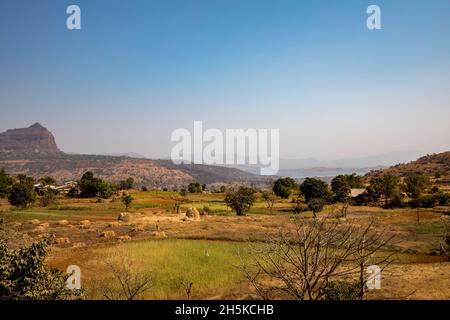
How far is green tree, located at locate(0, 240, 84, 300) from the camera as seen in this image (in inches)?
408

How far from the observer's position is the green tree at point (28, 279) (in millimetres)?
10375

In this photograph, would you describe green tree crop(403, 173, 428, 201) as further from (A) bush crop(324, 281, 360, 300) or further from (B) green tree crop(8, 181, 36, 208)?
(B) green tree crop(8, 181, 36, 208)

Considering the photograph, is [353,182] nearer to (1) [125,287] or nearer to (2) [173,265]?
(2) [173,265]

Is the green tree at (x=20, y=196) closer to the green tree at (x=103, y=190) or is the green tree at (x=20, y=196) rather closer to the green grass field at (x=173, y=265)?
the green tree at (x=103, y=190)

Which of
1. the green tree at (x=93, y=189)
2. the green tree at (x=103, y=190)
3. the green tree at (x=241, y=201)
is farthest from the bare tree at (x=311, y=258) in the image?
the green tree at (x=93, y=189)

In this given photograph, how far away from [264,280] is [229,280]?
2.41 metres

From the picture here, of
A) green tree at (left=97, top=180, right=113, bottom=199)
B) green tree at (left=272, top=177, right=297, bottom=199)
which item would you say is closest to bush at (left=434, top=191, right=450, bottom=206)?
green tree at (left=272, top=177, right=297, bottom=199)

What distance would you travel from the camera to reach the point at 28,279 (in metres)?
10.6

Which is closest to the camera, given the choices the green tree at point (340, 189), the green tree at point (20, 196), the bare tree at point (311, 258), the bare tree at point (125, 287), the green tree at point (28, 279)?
the bare tree at point (311, 258)

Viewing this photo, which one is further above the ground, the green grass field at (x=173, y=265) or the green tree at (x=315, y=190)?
the green tree at (x=315, y=190)
